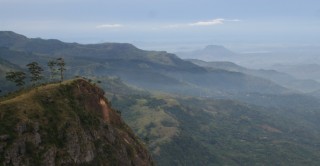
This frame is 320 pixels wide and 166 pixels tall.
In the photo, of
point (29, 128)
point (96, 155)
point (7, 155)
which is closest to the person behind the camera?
point (7, 155)

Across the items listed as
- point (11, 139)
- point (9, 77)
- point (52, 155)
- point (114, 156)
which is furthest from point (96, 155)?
point (9, 77)

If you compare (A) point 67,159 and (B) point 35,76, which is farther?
(B) point 35,76

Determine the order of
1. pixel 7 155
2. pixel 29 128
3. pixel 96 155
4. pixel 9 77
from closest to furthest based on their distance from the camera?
pixel 7 155
pixel 29 128
pixel 96 155
pixel 9 77

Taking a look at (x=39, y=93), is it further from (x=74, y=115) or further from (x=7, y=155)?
(x=7, y=155)

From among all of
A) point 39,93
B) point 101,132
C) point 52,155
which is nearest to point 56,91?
point 39,93

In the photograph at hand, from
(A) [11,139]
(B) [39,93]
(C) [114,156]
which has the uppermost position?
(B) [39,93]

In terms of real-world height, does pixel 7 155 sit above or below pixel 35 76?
below
